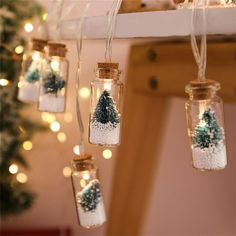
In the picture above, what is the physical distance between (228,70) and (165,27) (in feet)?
1.15

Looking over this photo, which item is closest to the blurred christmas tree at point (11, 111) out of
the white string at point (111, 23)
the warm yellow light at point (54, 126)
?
the warm yellow light at point (54, 126)

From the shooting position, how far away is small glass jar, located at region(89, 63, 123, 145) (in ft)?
2.19

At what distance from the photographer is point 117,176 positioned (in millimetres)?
1255

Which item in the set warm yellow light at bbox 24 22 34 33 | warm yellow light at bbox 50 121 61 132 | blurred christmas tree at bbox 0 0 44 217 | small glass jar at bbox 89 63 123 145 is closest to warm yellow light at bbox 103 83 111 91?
small glass jar at bbox 89 63 123 145

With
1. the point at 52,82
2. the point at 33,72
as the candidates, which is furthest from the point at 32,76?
the point at 52,82

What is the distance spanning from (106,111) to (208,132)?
149mm

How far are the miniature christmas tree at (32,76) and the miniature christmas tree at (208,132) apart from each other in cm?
42

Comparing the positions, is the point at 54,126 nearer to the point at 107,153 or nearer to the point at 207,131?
the point at 107,153

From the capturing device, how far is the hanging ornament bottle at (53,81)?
2.73ft

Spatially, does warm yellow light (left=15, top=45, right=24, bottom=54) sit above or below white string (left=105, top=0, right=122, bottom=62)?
above

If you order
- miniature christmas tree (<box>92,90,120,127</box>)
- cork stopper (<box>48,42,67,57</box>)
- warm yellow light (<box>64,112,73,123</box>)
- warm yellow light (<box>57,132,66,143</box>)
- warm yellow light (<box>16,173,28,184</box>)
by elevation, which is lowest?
warm yellow light (<box>16,173,28,184</box>)

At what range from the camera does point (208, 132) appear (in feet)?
2.02

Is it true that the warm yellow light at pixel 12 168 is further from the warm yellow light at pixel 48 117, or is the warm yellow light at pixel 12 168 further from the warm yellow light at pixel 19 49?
the warm yellow light at pixel 19 49

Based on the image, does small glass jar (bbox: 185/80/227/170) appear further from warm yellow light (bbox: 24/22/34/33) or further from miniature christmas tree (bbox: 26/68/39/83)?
warm yellow light (bbox: 24/22/34/33)
